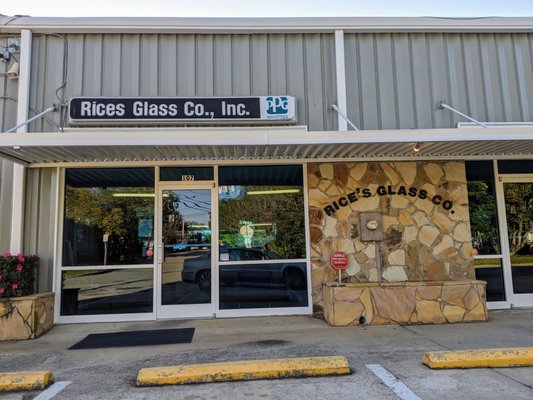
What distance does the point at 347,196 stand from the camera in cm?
802

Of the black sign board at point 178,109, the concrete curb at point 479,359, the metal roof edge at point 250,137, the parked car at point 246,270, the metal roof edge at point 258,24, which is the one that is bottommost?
the concrete curb at point 479,359

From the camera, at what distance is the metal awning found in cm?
617

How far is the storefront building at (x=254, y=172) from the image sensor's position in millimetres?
7723

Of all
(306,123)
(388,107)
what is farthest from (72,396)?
(388,107)

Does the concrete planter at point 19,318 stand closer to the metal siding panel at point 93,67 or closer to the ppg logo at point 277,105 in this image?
the metal siding panel at point 93,67

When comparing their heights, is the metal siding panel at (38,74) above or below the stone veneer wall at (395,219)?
above

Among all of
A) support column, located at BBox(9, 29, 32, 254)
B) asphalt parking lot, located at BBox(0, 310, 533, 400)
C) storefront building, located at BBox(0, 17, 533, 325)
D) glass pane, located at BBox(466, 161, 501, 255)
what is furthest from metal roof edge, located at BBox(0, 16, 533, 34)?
asphalt parking lot, located at BBox(0, 310, 533, 400)

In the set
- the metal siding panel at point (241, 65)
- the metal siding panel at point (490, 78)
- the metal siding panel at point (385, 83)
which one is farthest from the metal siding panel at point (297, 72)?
the metal siding panel at point (490, 78)

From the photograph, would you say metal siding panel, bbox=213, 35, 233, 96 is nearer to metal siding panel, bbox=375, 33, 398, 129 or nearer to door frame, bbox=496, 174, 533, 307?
metal siding panel, bbox=375, 33, 398, 129

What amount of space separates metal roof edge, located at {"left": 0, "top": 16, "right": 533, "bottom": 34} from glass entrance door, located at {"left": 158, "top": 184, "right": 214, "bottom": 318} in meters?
2.91

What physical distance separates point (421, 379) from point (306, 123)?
4.83m

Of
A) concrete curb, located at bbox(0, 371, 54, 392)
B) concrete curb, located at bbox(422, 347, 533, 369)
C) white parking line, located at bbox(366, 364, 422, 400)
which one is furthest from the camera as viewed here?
concrete curb, located at bbox(422, 347, 533, 369)

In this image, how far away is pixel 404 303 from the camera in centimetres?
702

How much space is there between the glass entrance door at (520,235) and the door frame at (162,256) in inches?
215
